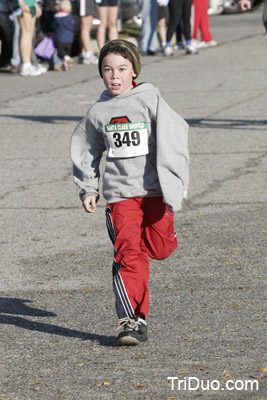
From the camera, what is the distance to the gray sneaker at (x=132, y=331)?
430 centimetres

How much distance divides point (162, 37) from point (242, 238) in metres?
13.1

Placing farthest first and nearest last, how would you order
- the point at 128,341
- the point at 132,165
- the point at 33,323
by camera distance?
the point at 33,323 < the point at 132,165 < the point at 128,341

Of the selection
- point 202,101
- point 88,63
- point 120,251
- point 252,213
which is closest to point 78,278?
point 120,251

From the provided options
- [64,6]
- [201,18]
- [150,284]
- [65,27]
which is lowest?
[201,18]

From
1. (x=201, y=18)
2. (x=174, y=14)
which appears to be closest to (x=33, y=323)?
(x=174, y=14)

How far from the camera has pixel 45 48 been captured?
52.4ft

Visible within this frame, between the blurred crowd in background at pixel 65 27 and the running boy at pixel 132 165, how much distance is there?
1075 centimetres

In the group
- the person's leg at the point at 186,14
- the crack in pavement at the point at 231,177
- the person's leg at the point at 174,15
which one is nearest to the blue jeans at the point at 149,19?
the person's leg at the point at 174,15

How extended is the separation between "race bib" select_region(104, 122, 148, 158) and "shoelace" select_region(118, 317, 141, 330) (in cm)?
77

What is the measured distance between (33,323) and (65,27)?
1191cm

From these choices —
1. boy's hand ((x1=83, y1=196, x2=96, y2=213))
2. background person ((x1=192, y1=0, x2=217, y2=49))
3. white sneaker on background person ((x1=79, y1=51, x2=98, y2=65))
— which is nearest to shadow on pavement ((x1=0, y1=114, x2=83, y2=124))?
white sneaker on background person ((x1=79, y1=51, x2=98, y2=65))

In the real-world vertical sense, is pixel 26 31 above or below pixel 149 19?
above

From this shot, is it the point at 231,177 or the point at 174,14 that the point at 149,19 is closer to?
the point at 174,14

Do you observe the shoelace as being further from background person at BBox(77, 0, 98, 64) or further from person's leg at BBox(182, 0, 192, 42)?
person's leg at BBox(182, 0, 192, 42)
